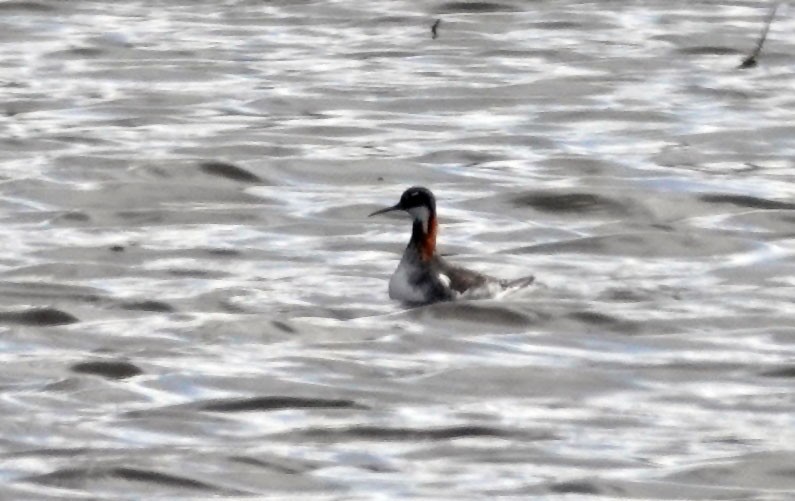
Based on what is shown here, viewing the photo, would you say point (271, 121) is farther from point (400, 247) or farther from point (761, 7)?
point (761, 7)

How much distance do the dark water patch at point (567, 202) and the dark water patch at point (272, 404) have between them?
5.42 m

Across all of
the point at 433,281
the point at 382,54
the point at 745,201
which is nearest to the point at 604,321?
the point at 433,281

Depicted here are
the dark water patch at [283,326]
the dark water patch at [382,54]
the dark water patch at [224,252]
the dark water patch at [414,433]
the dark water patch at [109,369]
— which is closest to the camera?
the dark water patch at [414,433]

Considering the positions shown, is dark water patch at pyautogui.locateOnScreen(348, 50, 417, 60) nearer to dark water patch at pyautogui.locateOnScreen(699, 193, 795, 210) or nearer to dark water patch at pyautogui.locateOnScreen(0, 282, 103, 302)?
dark water patch at pyautogui.locateOnScreen(699, 193, 795, 210)

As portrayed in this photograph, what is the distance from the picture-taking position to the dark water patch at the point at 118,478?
34.2ft

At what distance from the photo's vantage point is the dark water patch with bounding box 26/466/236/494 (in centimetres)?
1043

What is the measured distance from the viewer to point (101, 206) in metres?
16.9

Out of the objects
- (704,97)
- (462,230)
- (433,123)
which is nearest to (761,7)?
(704,97)

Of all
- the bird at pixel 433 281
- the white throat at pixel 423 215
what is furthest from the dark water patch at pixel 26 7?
the bird at pixel 433 281

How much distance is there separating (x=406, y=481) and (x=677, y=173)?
786 cm

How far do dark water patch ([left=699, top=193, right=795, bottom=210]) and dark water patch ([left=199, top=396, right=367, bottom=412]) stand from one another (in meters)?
5.76

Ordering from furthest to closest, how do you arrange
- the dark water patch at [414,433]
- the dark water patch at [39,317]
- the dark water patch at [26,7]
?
the dark water patch at [26,7] < the dark water patch at [39,317] < the dark water patch at [414,433]

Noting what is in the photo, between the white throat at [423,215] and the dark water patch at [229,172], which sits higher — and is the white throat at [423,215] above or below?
above

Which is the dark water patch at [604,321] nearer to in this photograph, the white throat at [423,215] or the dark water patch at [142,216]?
the white throat at [423,215]
